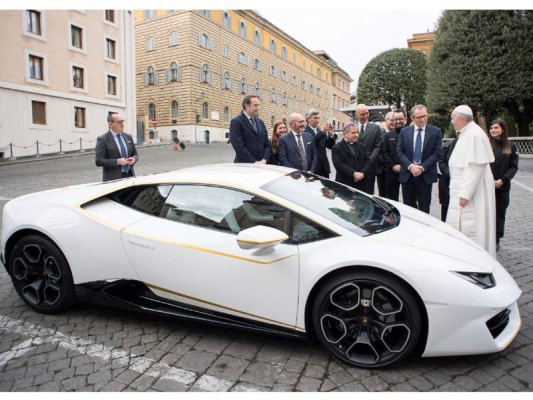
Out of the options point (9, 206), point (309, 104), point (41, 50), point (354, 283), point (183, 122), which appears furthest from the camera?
point (309, 104)

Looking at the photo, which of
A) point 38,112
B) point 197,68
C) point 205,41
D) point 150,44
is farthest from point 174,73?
point 38,112

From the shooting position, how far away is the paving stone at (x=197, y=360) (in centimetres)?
279

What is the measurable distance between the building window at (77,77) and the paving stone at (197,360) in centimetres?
2963

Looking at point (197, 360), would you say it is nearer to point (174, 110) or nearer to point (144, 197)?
point (144, 197)

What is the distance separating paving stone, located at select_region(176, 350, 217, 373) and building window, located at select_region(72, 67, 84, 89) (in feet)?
97.2

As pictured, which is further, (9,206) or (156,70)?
Result: (156,70)

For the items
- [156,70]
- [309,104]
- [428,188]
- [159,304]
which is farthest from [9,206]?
[309,104]

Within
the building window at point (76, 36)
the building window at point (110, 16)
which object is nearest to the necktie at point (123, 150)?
the building window at point (76, 36)

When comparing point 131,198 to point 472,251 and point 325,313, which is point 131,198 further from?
point 472,251

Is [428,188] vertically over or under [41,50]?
under

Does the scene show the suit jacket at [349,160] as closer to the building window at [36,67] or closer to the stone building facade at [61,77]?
the stone building facade at [61,77]

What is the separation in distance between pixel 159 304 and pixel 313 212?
53.3 inches

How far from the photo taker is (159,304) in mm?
3186

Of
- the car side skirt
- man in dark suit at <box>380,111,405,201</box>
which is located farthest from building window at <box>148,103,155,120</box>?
the car side skirt
